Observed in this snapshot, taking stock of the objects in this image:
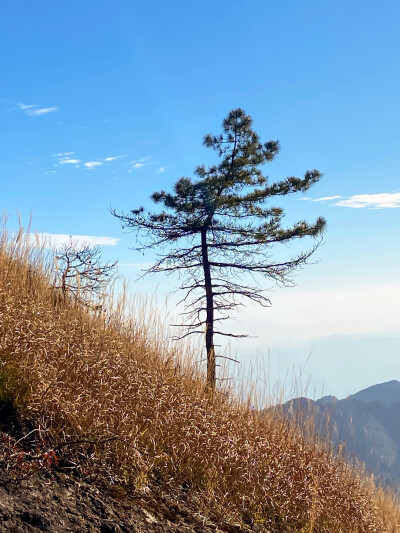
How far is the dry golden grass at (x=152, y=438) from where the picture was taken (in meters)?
4.04

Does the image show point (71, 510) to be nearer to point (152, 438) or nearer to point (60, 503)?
point (60, 503)

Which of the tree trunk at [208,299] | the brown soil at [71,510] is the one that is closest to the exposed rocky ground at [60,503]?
the brown soil at [71,510]

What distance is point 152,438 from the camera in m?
4.41

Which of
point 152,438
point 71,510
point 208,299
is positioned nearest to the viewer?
point 71,510

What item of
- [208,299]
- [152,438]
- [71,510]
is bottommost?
[71,510]

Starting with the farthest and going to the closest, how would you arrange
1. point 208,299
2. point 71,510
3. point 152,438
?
point 208,299 < point 152,438 < point 71,510

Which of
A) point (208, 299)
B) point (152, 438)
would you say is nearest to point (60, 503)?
point (152, 438)

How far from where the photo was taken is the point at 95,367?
495 centimetres

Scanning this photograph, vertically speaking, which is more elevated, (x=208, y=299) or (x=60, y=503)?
(x=208, y=299)

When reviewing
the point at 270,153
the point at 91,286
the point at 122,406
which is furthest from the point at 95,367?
the point at 270,153

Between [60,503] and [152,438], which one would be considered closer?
[60,503]

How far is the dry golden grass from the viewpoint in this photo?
404 centimetres

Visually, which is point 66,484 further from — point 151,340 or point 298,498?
point 151,340

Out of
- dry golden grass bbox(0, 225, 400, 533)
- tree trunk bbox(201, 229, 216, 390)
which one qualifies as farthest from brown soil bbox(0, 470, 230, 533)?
tree trunk bbox(201, 229, 216, 390)
